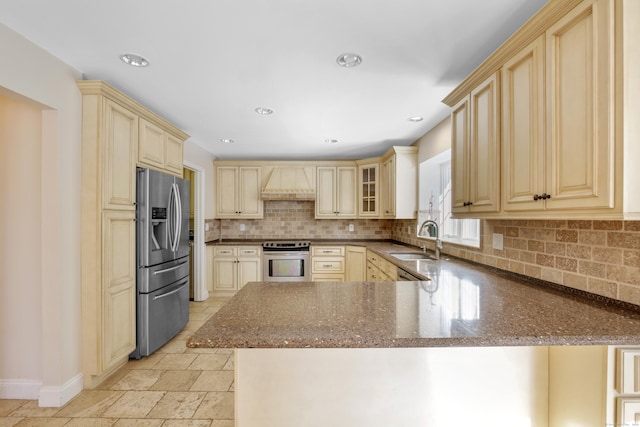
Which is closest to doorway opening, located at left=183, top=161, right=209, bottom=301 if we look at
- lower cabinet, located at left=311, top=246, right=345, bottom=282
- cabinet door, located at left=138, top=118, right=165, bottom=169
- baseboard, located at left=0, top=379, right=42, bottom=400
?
cabinet door, located at left=138, top=118, right=165, bottom=169

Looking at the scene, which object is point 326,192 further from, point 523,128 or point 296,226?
point 523,128

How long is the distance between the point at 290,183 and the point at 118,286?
2.97 m

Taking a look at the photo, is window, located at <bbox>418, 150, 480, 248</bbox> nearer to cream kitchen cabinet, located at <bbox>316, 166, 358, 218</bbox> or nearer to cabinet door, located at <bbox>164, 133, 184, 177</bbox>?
cream kitchen cabinet, located at <bbox>316, 166, 358, 218</bbox>

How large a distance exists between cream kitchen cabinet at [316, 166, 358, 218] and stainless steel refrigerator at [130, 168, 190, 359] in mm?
2265

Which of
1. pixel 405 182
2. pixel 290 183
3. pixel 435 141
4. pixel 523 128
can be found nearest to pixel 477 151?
pixel 523 128

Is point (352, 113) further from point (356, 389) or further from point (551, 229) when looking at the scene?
point (356, 389)

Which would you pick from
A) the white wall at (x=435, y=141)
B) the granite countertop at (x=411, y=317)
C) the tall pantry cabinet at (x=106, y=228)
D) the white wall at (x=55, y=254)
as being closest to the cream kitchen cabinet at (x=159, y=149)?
the tall pantry cabinet at (x=106, y=228)

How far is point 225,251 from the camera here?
4676 millimetres

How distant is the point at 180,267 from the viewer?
316 cm

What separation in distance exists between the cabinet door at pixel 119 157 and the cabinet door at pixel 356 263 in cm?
300

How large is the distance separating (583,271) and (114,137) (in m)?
3.17

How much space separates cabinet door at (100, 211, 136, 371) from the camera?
87.8 inches

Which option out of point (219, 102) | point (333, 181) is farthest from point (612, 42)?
point (333, 181)

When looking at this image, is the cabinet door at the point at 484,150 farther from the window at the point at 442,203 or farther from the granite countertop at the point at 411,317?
the window at the point at 442,203
